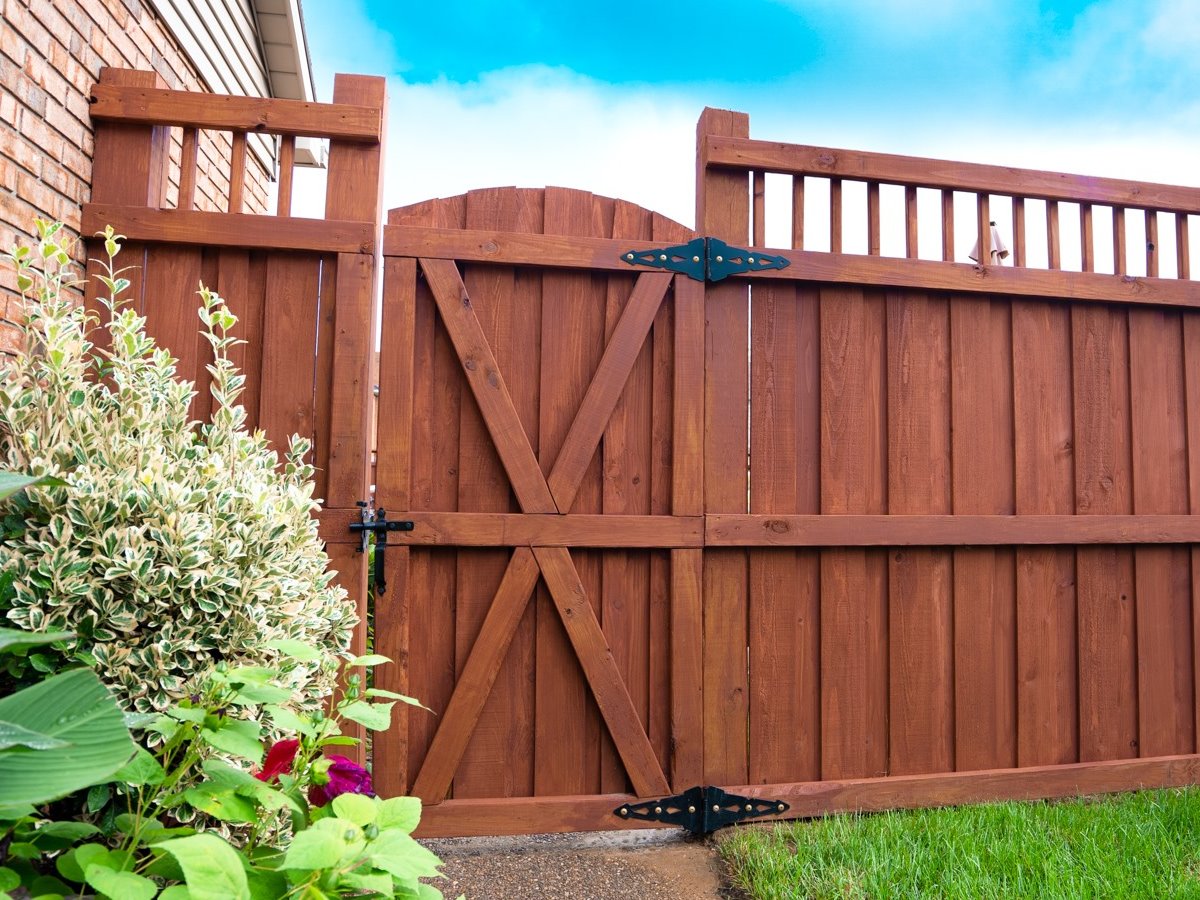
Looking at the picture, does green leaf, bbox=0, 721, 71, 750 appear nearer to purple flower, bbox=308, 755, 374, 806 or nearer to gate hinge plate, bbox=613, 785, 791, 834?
purple flower, bbox=308, 755, 374, 806

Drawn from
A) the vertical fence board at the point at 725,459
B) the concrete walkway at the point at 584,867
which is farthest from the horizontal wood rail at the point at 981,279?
the concrete walkway at the point at 584,867

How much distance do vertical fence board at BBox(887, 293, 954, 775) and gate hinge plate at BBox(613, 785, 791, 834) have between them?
0.61 meters

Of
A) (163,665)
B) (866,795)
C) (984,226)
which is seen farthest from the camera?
(984,226)

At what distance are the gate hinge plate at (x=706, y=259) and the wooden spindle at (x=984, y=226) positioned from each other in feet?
2.79

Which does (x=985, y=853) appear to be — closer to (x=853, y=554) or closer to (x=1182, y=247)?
(x=853, y=554)

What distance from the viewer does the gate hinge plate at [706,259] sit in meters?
2.76

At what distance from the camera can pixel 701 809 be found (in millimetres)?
2668

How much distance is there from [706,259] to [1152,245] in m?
2.00

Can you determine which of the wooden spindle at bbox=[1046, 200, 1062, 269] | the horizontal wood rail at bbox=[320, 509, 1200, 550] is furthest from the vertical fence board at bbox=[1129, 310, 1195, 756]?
the wooden spindle at bbox=[1046, 200, 1062, 269]

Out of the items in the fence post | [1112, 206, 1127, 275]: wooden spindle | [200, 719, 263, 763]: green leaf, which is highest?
[1112, 206, 1127, 275]: wooden spindle

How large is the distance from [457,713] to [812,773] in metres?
1.35

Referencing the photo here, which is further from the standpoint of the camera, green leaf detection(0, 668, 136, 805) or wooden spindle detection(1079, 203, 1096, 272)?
wooden spindle detection(1079, 203, 1096, 272)

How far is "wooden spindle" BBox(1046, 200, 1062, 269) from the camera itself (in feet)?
10.1

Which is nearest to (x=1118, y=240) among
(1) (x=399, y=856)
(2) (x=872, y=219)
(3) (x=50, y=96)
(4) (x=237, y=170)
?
(2) (x=872, y=219)
